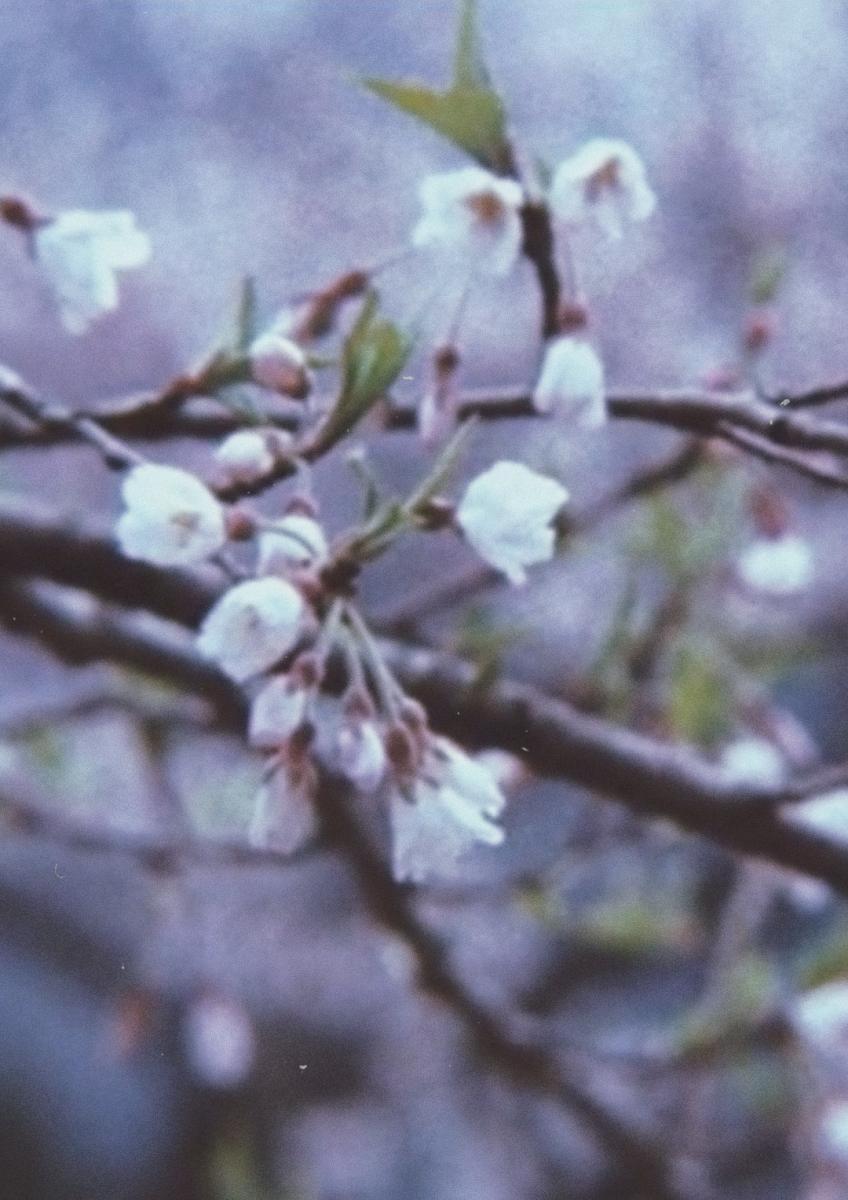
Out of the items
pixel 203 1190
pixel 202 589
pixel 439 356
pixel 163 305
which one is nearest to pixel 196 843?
pixel 202 589

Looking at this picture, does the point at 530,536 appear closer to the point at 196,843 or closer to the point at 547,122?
the point at 196,843

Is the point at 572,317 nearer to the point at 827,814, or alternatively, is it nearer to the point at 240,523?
the point at 240,523

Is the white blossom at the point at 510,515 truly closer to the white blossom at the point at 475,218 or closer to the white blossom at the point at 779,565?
the white blossom at the point at 475,218

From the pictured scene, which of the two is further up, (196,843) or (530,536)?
(530,536)

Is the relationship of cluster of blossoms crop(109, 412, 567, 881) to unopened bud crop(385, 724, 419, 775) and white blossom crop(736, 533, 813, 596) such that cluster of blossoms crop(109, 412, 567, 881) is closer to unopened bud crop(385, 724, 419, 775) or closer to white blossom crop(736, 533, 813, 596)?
unopened bud crop(385, 724, 419, 775)

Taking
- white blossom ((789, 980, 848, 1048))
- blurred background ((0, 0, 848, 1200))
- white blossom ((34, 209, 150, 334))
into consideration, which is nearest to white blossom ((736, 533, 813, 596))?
blurred background ((0, 0, 848, 1200))
